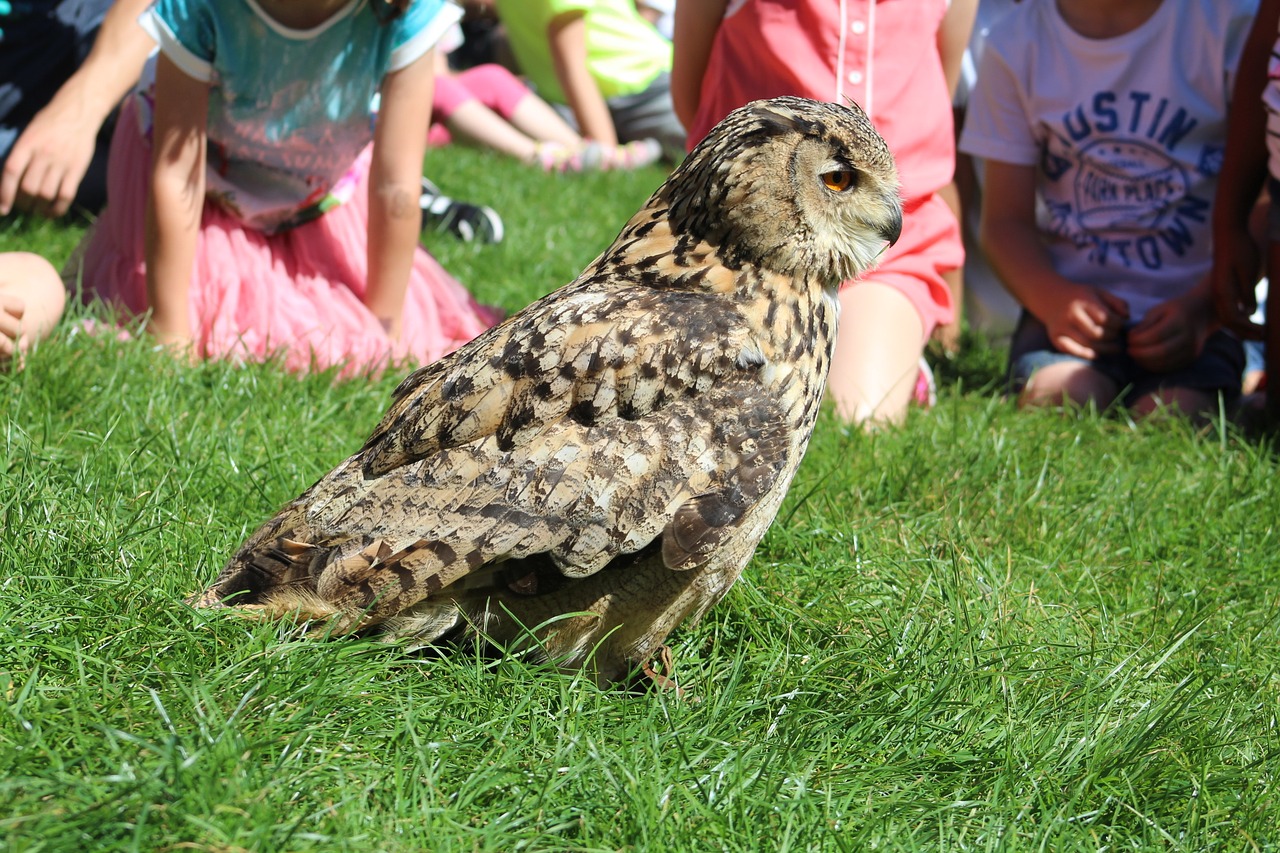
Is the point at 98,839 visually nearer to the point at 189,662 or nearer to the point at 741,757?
the point at 189,662

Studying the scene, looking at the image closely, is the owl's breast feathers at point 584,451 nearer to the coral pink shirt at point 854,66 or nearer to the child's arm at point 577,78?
the coral pink shirt at point 854,66

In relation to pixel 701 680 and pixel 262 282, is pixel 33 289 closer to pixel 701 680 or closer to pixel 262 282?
pixel 262 282

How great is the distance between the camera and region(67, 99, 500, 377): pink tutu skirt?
4.02m

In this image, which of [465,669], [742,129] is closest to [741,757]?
[465,669]

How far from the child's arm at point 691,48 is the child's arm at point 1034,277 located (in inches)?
51.5

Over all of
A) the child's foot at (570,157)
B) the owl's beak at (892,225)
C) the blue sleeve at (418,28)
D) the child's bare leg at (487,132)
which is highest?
the blue sleeve at (418,28)

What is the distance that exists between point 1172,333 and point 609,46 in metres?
6.27

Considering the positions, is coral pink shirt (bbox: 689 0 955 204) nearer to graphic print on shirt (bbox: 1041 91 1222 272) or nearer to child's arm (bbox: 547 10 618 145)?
graphic print on shirt (bbox: 1041 91 1222 272)

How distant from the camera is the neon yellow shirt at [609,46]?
30.6 ft

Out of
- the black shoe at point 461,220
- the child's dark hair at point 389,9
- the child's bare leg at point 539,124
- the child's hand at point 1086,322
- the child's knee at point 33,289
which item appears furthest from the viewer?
the child's bare leg at point 539,124

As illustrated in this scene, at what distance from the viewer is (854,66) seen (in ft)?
12.8

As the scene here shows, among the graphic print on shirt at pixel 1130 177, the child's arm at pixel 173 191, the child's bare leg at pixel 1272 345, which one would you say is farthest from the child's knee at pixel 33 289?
the child's bare leg at pixel 1272 345

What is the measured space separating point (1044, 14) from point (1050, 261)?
3.31 ft

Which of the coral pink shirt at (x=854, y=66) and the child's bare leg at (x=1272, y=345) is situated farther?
the child's bare leg at (x=1272, y=345)
